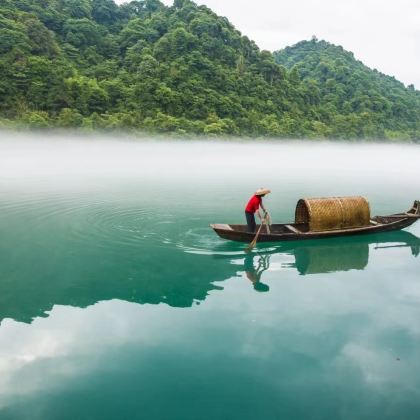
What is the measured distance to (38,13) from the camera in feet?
234

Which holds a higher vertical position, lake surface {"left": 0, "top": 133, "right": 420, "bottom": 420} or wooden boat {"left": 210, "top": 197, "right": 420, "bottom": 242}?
wooden boat {"left": 210, "top": 197, "right": 420, "bottom": 242}

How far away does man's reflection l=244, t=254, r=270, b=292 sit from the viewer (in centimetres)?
1033

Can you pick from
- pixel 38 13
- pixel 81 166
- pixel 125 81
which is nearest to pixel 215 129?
pixel 125 81

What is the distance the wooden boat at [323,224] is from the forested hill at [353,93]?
7299cm

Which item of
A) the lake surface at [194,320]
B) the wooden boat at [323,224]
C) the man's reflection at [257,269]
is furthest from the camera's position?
the wooden boat at [323,224]

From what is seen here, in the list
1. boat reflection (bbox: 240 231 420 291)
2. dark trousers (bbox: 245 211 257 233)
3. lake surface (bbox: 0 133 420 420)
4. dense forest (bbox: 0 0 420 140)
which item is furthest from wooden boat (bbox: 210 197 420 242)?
dense forest (bbox: 0 0 420 140)

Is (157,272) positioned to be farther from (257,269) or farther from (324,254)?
(324,254)

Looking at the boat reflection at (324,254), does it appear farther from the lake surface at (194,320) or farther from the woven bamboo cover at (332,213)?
the woven bamboo cover at (332,213)

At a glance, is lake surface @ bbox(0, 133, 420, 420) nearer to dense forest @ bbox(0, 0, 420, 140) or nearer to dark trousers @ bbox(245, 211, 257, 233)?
dark trousers @ bbox(245, 211, 257, 233)

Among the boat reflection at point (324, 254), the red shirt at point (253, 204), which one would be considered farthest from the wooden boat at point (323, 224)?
the red shirt at point (253, 204)

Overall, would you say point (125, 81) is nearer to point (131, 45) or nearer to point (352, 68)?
point (131, 45)

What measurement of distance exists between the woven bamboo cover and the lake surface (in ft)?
2.13

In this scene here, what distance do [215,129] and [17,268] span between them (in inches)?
2026

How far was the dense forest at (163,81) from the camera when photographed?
52.7m
